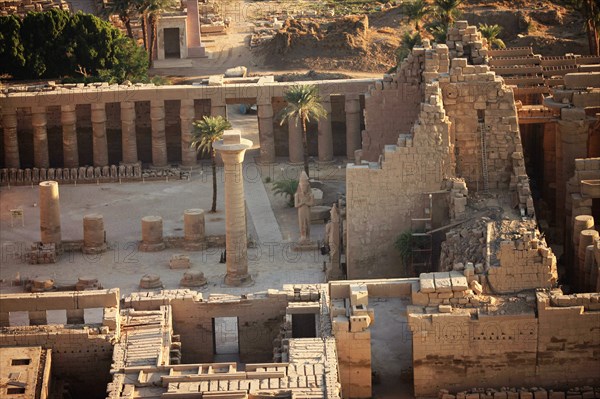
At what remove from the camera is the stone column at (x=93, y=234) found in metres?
76.3

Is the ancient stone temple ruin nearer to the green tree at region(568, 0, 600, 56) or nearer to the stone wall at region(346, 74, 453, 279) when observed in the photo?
the stone wall at region(346, 74, 453, 279)

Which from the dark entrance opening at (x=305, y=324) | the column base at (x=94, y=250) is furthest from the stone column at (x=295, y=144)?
the dark entrance opening at (x=305, y=324)

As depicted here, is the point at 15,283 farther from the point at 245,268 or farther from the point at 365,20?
the point at 365,20

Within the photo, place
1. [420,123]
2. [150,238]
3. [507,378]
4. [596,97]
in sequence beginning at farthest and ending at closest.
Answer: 1. [150,238]
2. [596,97]
3. [420,123]
4. [507,378]

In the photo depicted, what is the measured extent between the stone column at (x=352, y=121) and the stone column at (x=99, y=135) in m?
11.2

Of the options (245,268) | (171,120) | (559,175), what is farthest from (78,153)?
(559,175)

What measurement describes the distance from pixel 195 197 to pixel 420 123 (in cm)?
2017

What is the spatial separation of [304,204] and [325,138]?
52.1 feet

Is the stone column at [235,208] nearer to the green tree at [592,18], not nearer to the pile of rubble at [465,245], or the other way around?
the pile of rubble at [465,245]

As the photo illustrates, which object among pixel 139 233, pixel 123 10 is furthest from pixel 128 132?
pixel 123 10

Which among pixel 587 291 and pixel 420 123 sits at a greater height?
pixel 420 123

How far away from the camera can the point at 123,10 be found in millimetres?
103875

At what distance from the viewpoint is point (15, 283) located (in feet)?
238

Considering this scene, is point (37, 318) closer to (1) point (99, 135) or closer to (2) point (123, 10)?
(1) point (99, 135)
